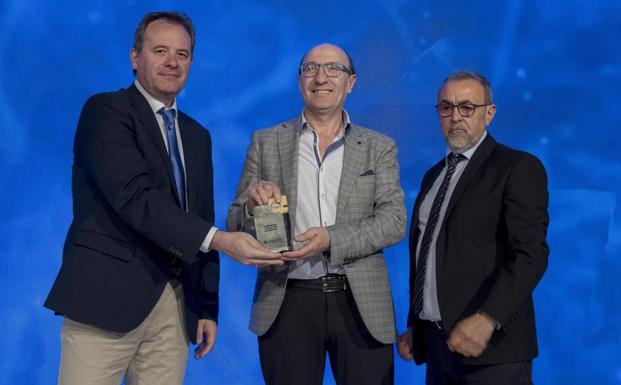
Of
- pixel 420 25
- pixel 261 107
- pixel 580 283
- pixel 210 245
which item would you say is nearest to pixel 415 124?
pixel 420 25

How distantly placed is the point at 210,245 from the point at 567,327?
2661mm

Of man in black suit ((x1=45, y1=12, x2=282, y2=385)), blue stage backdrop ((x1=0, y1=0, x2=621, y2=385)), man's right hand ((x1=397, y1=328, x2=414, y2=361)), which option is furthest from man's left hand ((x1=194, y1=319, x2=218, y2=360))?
blue stage backdrop ((x1=0, y1=0, x2=621, y2=385))

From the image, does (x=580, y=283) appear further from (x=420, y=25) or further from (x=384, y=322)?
(x=384, y=322)

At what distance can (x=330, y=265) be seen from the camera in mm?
2396

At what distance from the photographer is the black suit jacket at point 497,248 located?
6.61ft

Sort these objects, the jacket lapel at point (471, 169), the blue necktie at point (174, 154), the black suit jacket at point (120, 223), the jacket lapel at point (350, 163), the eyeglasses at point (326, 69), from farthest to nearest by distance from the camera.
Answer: the eyeglasses at point (326, 69)
the jacket lapel at point (350, 163)
the blue necktie at point (174, 154)
the jacket lapel at point (471, 169)
the black suit jacket at point (120, 223)

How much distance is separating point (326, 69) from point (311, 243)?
0.66 metres

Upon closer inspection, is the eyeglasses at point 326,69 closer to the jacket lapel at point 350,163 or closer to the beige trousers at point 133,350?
the jacket lapel at point 350,163

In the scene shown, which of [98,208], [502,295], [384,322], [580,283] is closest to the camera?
[502,295]

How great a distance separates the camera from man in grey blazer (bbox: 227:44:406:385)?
2.38 metres

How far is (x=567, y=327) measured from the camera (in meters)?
4.07

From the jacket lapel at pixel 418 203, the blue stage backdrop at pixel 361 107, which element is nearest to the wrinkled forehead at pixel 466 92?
the jacket lapel at pixel 418 203

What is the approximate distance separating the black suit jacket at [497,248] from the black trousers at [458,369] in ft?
0.12

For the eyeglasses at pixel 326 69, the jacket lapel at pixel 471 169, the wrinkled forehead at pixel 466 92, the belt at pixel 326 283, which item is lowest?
the belt at pixel 326 283
